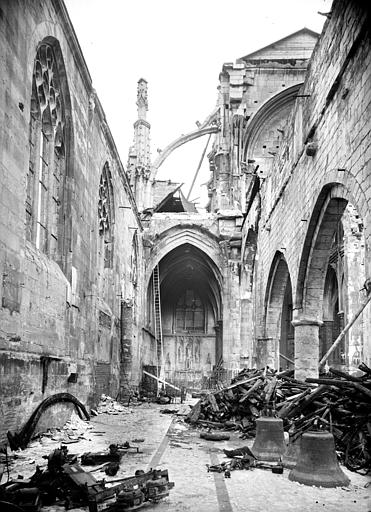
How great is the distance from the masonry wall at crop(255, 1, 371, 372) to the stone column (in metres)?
0.29

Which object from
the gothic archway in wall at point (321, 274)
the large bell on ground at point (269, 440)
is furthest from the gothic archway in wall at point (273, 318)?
the large bell on ground at point (269, 440)

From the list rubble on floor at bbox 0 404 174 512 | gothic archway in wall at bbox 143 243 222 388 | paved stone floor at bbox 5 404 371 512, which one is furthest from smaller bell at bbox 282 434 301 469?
gothic archway in wall at bbox 143 243 222 388

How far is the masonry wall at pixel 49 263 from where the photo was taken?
24.1ft

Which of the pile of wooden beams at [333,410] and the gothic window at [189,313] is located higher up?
the gothic window at [189,313]

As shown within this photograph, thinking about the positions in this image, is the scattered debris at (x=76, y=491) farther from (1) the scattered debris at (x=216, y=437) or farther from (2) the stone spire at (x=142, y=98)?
(2) the stone spire at (x=142, y=98)

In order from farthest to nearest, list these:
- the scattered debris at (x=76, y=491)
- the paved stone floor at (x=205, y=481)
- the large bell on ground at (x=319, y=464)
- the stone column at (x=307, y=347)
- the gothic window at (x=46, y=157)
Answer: the stone column at (x=307, y=347) → the gothic window at (x=46, y=157) → the large bell on ground at (x=319, y=464) → the paved stone floor at (x=205, y=481) → the scattered debris at (x=76, y=491)

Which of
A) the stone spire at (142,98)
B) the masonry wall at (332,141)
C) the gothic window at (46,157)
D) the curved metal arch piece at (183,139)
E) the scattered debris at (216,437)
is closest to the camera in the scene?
the masonry wall at (332,141)

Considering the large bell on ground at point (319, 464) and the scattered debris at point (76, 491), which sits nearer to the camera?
the scattered debris at point (76, 491)

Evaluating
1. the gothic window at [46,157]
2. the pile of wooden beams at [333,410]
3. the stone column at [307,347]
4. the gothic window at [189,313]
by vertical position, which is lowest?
the pile of wooden beams at [333,410]

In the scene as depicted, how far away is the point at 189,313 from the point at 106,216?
68.0 feet

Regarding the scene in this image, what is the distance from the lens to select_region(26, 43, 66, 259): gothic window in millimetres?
9453

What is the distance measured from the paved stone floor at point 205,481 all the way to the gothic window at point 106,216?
25.3ft

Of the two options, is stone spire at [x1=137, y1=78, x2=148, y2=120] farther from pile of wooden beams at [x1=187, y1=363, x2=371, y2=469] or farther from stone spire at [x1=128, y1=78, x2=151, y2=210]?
pile of wooden beams at [x1=187, y1=363, x2=371, y2=469]

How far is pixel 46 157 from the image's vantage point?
10.5 meters
